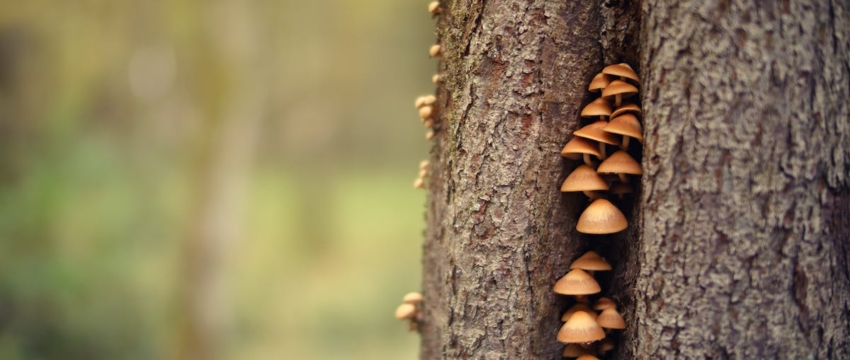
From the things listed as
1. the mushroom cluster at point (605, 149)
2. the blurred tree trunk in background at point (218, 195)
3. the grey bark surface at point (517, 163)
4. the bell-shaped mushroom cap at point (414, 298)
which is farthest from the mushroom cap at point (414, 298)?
the blurred tree trunk in background at point (218, 195)

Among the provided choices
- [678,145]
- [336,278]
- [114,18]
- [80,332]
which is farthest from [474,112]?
[336,278]

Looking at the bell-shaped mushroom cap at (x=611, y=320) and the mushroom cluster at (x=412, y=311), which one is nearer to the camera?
the bell-shaped mushroom cap at (x=611, y=320)

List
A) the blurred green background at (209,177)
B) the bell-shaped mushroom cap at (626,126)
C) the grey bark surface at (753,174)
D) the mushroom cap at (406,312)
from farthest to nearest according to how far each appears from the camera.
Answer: the blurred green background at (209,177) < the mushroom cap at (406,312) < the bell-shaped mushroom cap at (626,126) < the grey bark surface at (753,174)

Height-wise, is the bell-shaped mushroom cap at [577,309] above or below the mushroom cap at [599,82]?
below

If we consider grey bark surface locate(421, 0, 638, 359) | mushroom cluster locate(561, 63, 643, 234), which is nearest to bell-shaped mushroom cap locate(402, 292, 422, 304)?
grey bark surface locate(421, 0, 638, 359)

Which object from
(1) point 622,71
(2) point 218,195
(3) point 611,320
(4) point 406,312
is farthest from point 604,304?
(2) point 218,195

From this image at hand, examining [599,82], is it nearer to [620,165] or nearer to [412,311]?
[620,165]

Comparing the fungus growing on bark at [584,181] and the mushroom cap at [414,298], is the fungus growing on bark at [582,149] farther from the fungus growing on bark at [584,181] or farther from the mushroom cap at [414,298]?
the mushroom cap at [414,298]
